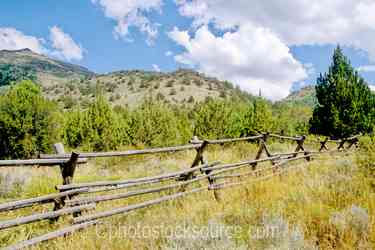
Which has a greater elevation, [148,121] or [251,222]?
[148,121]

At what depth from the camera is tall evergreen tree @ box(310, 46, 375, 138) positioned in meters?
20.2

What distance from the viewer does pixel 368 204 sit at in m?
3.97

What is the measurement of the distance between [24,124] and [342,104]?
18469 millimetres

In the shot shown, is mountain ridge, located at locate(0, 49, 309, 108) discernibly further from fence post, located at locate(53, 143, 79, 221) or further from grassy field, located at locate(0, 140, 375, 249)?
fence post, located at locate(53, 143, 79, 221)

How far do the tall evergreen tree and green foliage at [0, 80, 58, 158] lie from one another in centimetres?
1654

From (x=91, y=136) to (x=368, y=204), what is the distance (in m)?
15.5

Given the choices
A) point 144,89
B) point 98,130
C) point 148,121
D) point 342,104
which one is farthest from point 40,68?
point 342,104

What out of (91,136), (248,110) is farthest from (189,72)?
(91,136)

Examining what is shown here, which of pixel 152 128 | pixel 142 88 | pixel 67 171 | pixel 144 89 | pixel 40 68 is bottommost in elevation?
pixel 67 171

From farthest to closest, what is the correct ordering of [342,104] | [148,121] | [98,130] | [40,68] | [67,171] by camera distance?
[40,68]
[342,104]
[148,121]
[98,130]
[67,171]

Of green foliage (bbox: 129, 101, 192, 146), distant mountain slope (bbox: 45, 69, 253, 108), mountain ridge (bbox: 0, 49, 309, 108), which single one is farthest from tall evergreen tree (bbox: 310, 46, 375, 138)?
distant mountain slope (bbox: 45, 69, 253, 108)

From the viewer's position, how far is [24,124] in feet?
53.0

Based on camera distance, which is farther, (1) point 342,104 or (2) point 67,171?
(1) point 342,104

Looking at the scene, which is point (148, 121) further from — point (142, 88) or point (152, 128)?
point (142, 88)
